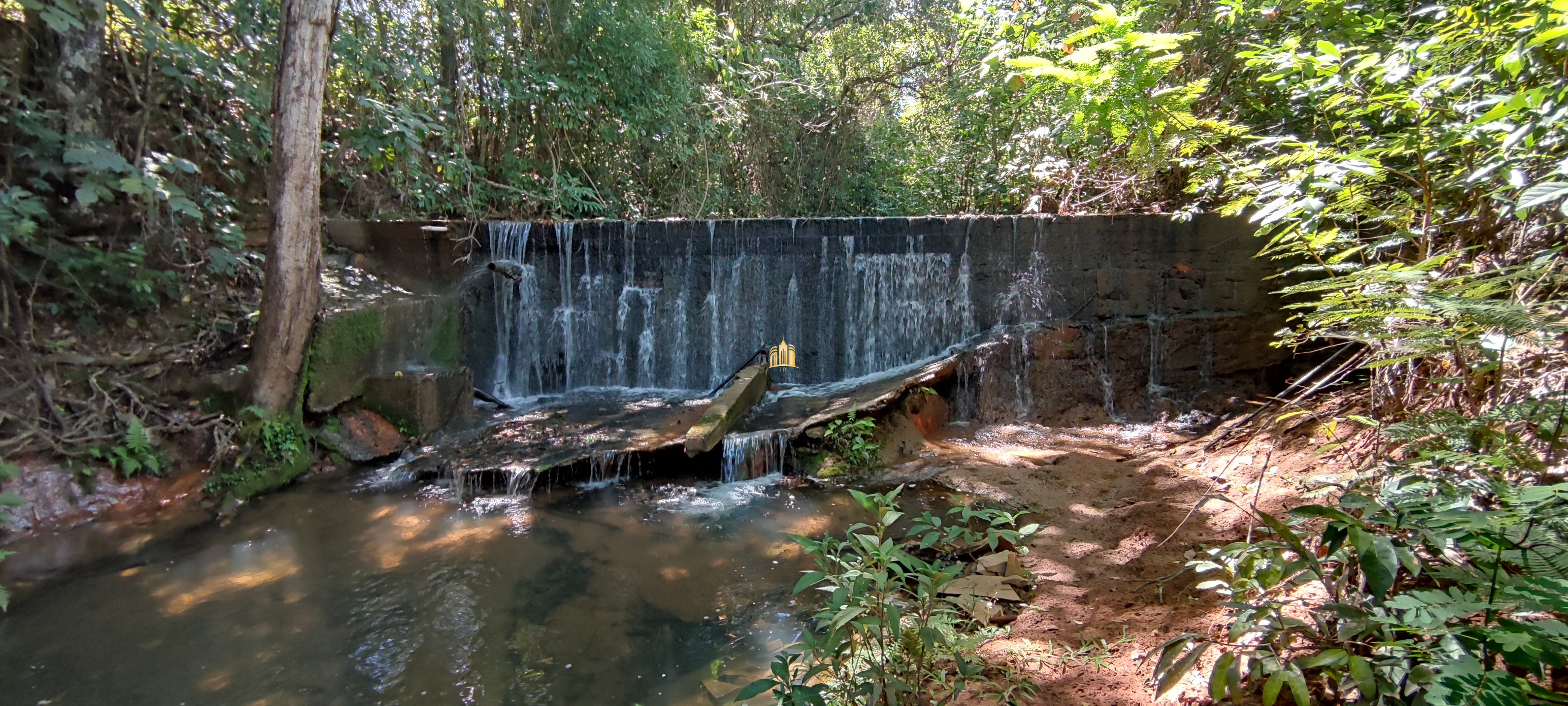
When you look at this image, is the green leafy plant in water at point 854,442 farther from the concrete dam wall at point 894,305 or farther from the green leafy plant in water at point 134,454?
the green leafy plant in water at point 134,454

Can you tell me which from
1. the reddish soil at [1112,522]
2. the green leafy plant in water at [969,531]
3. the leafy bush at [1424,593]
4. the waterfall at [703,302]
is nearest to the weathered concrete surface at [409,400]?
the waterfall at [703,302]

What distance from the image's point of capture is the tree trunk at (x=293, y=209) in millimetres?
5340

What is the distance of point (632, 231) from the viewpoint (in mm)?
8461

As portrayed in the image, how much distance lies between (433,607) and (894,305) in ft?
17.5

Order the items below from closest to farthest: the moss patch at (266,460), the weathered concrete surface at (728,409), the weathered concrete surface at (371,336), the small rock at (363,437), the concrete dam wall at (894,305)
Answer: the moss patch at (266,460) < the weathered concrete surface at (728,409) < the small rock at (363,437) < the weathered concrete surface at (371,336) < the concrete dam wall at (894,305)

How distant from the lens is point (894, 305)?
7.89m

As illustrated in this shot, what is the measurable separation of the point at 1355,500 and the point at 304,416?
22.1 feet

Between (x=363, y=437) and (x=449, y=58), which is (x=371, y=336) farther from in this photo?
(x=449, y=58)

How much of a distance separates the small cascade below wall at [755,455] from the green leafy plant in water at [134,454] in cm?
387

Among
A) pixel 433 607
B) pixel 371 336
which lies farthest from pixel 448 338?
pixel 433 607

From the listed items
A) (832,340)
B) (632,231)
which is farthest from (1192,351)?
(632,231)

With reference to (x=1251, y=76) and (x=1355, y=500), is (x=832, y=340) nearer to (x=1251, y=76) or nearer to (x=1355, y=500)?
(x=1251, y=76)

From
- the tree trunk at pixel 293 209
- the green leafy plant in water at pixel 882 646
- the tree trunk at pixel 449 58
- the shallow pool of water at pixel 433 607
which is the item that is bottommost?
the shallow pool of water at pixel 433 607

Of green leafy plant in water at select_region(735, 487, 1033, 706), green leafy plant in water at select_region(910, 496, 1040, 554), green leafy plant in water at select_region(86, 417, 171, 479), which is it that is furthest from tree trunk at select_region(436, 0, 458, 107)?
green leafy plant in water at select_region(735, 487, 1033, 706)
